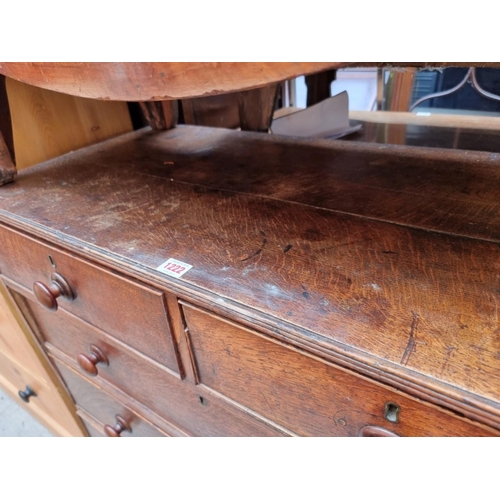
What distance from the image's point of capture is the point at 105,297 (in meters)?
0.59

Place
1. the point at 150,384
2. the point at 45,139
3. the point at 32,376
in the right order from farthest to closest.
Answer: the point at 32,376 → the point at 45,139 → the point at 150,384

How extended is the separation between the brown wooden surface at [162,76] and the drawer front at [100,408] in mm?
624

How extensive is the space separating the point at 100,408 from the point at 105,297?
1.70 feet

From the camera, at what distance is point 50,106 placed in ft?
2.77

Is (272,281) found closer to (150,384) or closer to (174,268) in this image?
(174,268)

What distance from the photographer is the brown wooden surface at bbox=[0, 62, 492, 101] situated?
1.28 ft

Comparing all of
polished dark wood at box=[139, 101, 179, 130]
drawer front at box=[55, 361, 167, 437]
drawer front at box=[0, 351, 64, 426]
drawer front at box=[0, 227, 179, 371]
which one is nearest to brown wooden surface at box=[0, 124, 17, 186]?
drawer front at box=[0, 227, 179, 371]

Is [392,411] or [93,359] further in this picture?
[93,359]

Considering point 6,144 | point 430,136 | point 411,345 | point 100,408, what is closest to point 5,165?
point 6,144

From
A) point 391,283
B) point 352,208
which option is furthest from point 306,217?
point 391,283

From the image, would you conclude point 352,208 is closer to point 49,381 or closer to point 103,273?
point 103,273

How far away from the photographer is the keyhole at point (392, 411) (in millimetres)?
360
